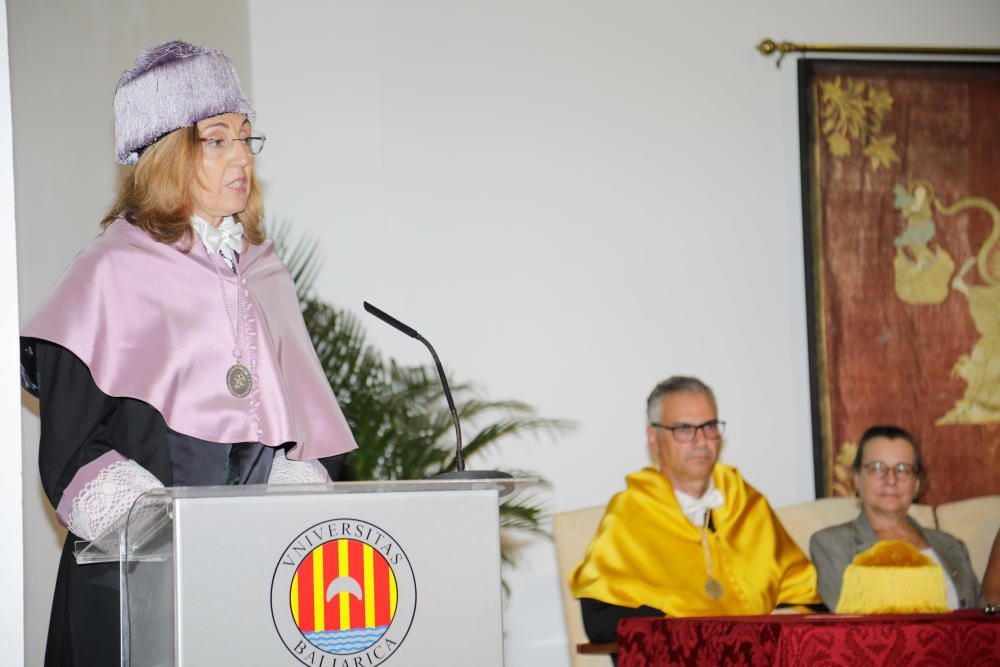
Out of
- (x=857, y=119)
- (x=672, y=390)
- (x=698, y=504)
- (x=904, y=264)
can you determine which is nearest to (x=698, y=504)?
(x=698, y=504)

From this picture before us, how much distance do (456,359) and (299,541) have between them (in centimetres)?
334

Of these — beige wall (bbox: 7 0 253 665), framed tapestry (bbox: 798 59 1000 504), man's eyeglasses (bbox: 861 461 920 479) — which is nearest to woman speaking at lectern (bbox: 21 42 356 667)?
beige wall (bbox: 7 0 253 665)

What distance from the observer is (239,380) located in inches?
83.5

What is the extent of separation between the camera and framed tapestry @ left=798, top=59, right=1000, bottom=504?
17.0 ft

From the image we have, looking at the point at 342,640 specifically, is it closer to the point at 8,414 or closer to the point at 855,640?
the point at 8,414

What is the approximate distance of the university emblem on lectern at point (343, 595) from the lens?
62.8 inches

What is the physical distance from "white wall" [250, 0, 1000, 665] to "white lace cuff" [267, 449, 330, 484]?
2.65m

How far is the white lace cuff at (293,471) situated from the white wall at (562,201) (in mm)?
2652

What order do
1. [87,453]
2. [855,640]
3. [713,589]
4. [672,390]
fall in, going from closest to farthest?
1. [87,453]
2. [855,640]
3. [713,589]
4. [672,390]

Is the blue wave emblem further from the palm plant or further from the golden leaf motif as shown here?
the golden leaf motif

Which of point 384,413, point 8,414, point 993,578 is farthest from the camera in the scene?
point 993,578

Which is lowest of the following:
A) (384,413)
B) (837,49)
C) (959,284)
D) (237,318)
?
(384,413)

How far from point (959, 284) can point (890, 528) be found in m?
1.43

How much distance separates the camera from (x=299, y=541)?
1.61m
